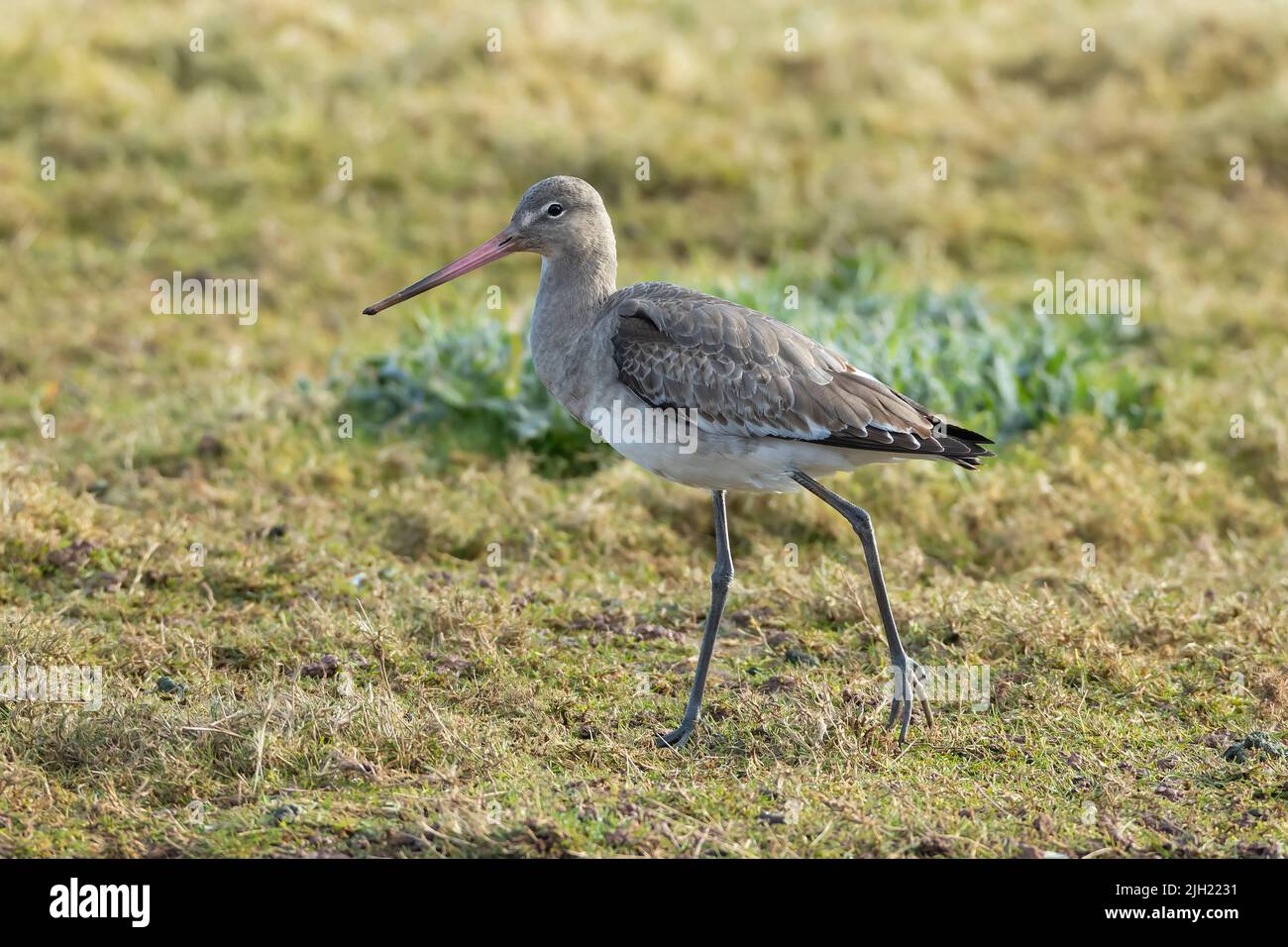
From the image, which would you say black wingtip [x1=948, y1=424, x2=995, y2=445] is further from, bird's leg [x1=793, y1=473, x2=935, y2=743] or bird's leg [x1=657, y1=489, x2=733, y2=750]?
bird's leg [x1=657, y1=489, x2=733, y2=750]

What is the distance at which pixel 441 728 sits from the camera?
4719mm

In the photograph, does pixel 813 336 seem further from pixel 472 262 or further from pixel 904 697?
pixel 904 697

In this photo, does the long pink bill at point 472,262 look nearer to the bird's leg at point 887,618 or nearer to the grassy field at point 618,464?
the grassy field at point 618,464

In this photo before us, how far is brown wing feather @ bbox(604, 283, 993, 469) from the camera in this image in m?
5.03

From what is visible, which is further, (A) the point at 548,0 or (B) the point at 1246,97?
(A) the point at 548,0

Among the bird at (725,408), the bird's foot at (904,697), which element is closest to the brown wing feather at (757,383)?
the bird at (725,408)

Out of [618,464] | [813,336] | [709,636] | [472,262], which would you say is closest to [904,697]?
[709,636]

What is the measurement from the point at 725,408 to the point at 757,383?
13 cm

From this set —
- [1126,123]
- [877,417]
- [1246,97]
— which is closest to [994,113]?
[1126,123]

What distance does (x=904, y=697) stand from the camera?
16.2 ft

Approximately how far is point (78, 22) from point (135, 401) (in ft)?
18.3

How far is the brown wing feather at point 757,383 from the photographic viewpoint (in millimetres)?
5031

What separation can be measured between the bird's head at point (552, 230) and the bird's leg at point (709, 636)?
1011 mm

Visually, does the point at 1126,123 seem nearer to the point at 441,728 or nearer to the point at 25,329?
the point at 25,329
